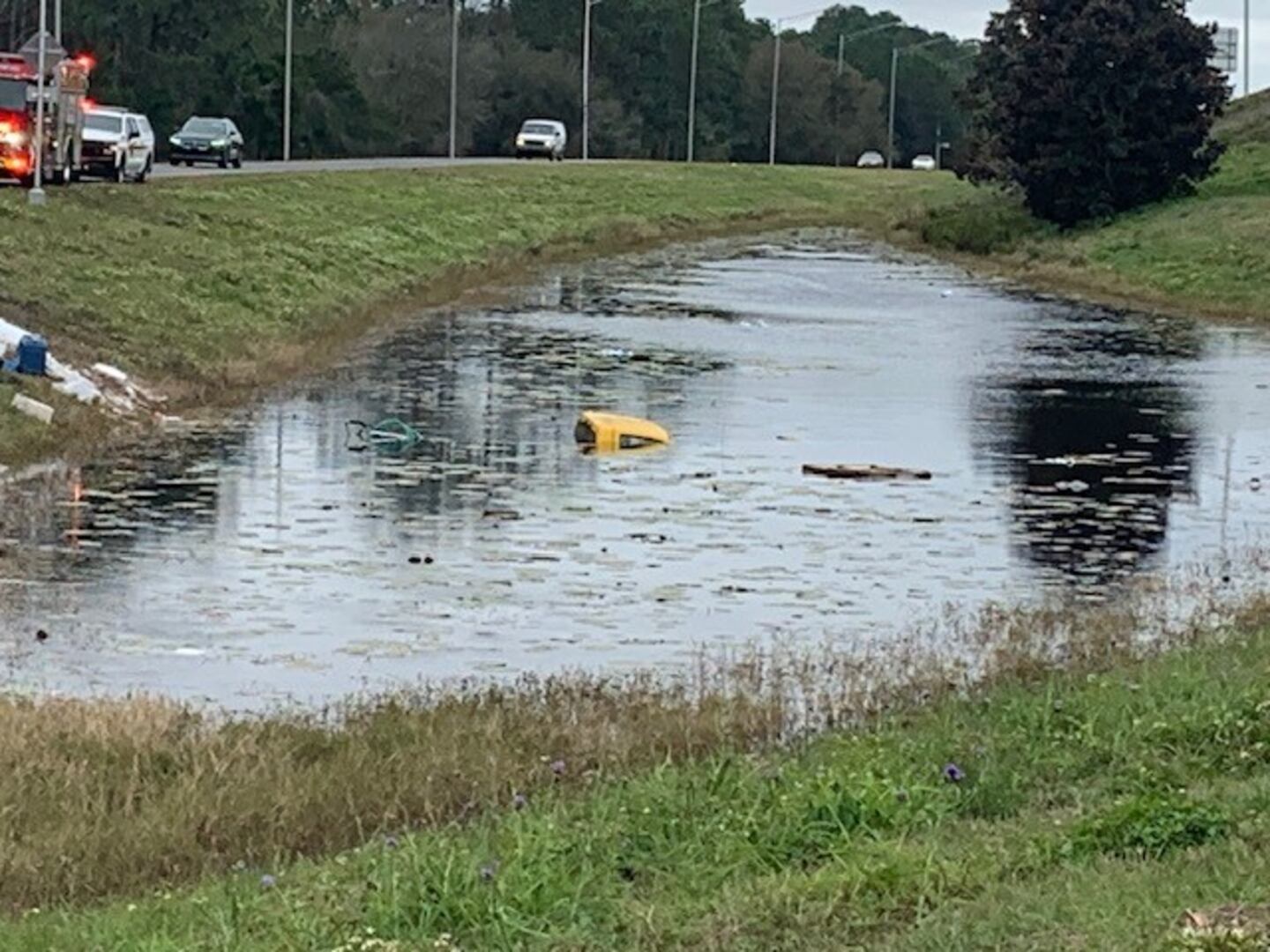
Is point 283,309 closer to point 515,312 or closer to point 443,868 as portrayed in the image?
point 515,312

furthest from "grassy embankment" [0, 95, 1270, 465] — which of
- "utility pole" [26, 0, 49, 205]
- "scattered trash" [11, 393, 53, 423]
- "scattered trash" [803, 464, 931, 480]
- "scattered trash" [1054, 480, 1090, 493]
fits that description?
"scattered trash" [1054, 480, 1090, 493]

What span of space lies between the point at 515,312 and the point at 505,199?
2559cm

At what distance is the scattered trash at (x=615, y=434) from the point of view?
2631 centimetres

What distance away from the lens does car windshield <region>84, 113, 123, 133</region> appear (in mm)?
52750

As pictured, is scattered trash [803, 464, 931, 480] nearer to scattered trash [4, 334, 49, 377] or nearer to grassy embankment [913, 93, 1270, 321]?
scattered trash [4, 334, 49, 377]

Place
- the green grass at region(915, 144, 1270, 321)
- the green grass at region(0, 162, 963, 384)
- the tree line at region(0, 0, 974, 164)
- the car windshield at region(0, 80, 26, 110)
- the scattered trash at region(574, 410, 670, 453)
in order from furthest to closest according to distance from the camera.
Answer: the tree line at region(0, 0, 974, 164)
the green grass at region(915, 144, 1270, 321)
the car windshield at region(0, 80, 26, 110)
the green grass at region(0, 162, 963, 384)
the scattered trash at region(574, 410, 670, 453)

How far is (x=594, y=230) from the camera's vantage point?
7044 centimetres

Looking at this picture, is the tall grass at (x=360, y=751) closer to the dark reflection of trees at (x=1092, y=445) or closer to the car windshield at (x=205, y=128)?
the dark reflection of trees at (x=1092, y=445)

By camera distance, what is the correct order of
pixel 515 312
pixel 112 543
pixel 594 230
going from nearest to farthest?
1. pixel 112 543
2. pixel 515 312
3. pixel 594 230

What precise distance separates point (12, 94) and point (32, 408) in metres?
22.2

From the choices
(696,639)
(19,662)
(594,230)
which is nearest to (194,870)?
(19,662)

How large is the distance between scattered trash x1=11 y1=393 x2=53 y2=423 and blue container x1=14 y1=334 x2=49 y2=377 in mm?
1056

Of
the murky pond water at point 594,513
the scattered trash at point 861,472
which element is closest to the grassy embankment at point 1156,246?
the murky pond water at point 594,513

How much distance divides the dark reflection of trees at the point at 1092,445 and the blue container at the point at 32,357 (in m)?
9.77
